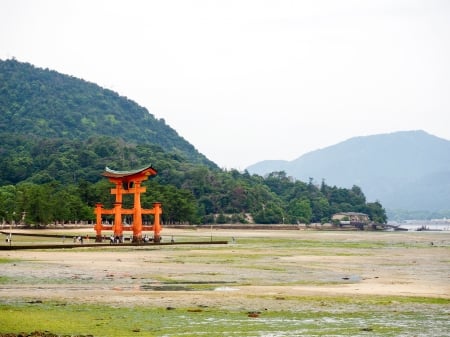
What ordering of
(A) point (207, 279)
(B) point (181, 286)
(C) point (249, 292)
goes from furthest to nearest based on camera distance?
1. (A) point (207, 279)
2. (B) point (181, 286)
3. (C) point (249, 292)

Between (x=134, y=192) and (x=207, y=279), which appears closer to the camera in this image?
(x=207, y=279)

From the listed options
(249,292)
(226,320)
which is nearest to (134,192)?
(249,292)

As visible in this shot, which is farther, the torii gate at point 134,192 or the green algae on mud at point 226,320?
the torii gate at point 134,192

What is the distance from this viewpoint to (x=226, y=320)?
22875 millimetres

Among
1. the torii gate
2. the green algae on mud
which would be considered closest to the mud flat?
the green algae on mud

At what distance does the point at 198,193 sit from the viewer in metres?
196

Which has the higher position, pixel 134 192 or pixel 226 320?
pixel 134 192

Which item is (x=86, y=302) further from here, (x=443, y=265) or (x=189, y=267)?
(x=443, y=265)

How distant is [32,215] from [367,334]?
94.2 meters

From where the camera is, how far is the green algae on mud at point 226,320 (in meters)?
20.8

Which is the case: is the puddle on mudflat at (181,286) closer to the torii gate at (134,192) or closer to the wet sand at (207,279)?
the wet sand at (207,279)

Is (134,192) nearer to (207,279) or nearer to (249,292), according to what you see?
(207,279)

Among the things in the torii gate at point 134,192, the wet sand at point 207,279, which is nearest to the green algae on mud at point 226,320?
the wet sand at point 207,279

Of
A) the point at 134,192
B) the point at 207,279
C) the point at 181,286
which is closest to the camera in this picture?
the point at 181,286
